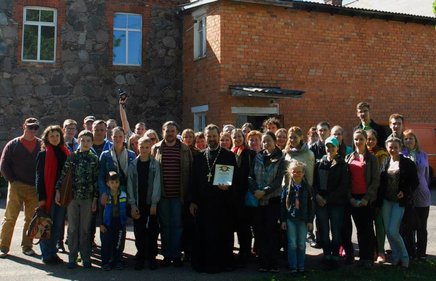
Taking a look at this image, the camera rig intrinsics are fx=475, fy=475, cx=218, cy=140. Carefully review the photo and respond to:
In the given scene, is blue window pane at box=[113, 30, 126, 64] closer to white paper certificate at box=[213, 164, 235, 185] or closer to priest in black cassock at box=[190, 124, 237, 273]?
priest in black cassock at box=[190, 124, 237, 273]

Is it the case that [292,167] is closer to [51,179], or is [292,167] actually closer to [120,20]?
[51,179]

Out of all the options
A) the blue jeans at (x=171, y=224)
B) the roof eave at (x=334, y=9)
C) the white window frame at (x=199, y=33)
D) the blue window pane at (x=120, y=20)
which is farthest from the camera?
the blue window pane at (x=120, y=20)

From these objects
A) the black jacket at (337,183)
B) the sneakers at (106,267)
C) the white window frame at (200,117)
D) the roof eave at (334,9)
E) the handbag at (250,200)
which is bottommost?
the sneakers at (106,267)

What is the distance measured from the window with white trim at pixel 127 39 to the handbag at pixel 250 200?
10.4m

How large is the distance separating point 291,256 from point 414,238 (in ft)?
6.50

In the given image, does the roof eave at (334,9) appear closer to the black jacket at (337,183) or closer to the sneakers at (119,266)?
the black jacket at (337,183)

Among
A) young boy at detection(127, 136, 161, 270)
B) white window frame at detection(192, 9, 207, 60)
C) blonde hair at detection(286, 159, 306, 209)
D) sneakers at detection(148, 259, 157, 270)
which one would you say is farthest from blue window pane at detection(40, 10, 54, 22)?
blonde hair at detection(286, 159, 306, 209)

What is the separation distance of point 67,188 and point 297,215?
10.4 ft

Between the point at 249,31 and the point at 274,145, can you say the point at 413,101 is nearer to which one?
the point at 249,31

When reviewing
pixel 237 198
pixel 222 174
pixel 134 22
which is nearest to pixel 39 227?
pixel 222 174

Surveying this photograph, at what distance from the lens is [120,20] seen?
15891 millimetres

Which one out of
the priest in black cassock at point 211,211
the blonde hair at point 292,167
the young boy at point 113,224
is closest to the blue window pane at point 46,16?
the young boy at point 113,224

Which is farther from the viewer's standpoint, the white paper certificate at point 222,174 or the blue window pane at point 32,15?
the blue window pane at point 32,15

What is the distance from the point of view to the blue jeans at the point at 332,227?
6539 mm
